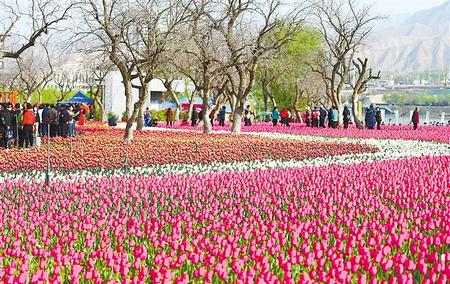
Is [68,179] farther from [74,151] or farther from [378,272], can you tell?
[378,272]

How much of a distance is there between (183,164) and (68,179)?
4.50 m

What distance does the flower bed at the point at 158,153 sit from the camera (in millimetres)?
18094

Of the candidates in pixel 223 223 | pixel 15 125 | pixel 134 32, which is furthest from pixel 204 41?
pixel 223 223

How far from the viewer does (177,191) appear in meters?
12.3

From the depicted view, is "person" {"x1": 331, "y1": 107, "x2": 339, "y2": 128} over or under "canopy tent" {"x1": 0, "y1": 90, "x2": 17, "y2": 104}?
under

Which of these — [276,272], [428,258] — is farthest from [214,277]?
[428,258]

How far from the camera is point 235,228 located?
843 cm

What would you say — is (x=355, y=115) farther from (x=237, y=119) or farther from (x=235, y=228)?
(x=235, y=228)

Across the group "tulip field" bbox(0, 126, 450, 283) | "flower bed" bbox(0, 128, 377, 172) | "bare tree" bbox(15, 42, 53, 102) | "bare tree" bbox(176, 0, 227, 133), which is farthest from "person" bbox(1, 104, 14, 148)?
"bare tree" bbox(15, 42, 53, 102)

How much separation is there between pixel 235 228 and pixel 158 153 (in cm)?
1224

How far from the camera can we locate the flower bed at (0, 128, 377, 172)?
59.4 feet

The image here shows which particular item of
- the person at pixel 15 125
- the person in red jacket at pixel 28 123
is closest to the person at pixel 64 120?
the person at pixel 15 125

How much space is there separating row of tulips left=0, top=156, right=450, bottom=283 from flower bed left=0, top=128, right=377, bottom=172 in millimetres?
4117

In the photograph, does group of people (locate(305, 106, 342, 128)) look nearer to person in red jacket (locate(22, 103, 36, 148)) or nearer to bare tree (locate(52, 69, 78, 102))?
person in red jacket (locate(22, 103, 36, 148))
